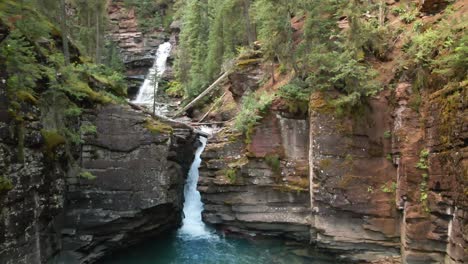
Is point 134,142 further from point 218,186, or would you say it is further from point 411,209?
point 411,209

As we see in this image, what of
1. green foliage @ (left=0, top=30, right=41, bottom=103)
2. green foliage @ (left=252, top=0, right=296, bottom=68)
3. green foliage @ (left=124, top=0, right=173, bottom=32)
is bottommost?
green foliage @ (left=0, top=30, right=41, bottom=103)

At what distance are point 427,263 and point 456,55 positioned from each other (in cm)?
698

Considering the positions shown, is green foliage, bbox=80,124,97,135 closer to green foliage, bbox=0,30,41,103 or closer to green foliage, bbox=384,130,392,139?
green foliage, bbox=0,30,41,103

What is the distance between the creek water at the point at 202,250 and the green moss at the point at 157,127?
15.7ft

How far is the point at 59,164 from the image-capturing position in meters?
16.0

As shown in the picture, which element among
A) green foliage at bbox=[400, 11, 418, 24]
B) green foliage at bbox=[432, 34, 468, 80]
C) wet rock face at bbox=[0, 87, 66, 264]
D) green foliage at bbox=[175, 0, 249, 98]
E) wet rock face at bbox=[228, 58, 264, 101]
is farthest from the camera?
green foliage at bbox=[175, 0, 249, 98]

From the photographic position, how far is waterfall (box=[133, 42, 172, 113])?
36.9 metres

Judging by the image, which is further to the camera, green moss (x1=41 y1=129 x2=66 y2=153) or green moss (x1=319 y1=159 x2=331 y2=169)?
green moss (x1=319 y1=159 x2=331 y2=169)

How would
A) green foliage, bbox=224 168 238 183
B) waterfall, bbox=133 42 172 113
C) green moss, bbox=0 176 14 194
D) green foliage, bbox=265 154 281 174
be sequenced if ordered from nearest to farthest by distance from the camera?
green moss, bbox=0 176 14 194 < green foliage, bbox=265 154 281 174 < green foliage, bbox=224 168 238 183 < waterfall, bbox=133 42 172 113

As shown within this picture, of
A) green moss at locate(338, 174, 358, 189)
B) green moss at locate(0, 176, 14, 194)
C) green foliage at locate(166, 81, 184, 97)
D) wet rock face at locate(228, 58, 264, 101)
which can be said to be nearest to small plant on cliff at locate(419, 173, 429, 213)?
green moss at locate(338, 174, 358, 189)

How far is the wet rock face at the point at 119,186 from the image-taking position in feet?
57.3

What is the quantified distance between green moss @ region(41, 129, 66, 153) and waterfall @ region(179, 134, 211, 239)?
810 centimetres

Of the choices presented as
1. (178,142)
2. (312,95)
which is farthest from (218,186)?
(312,95)

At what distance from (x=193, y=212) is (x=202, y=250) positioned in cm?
334
